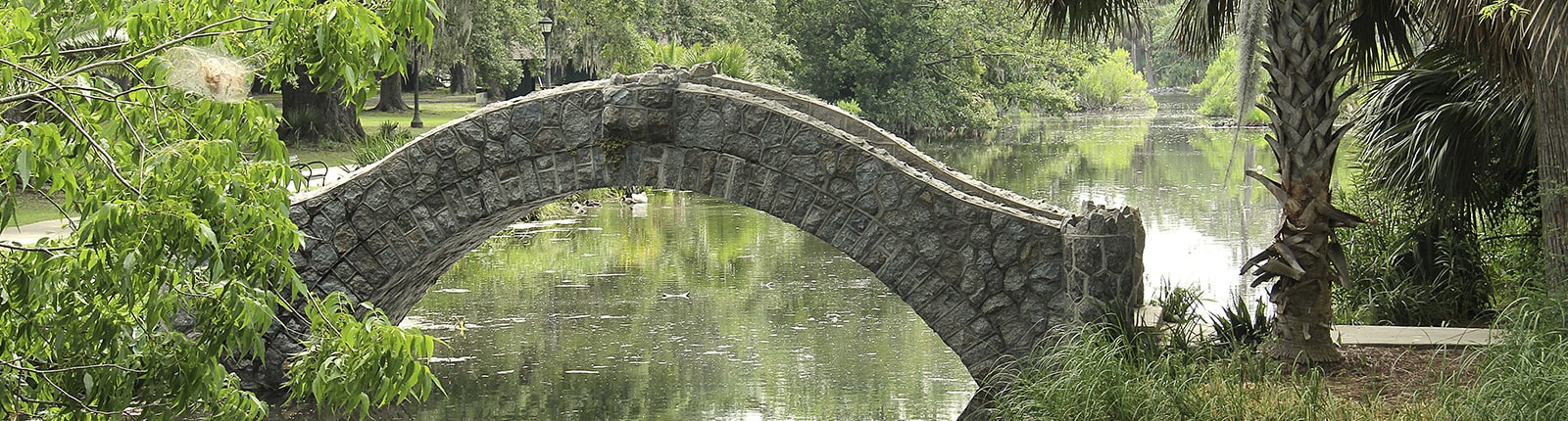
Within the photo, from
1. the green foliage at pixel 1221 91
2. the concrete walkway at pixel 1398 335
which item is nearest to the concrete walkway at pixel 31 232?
the concrete walkway at pixel 1398 335

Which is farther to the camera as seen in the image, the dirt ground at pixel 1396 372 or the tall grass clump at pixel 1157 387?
the dirt ground at pixel 1396 372

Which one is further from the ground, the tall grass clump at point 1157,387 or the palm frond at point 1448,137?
the palm frond at point 1448,137

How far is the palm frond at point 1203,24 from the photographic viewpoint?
9461mm

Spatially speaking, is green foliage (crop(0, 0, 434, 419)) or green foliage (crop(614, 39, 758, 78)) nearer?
green foliage (crop(0, 0, 434, 419))

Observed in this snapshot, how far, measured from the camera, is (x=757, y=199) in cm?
930

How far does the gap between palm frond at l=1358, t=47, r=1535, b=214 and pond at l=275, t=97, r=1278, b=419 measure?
5.32 feet

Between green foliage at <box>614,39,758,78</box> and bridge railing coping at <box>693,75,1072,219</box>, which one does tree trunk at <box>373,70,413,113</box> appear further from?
bridge railing coping at <box>693,75,1072,219</box>

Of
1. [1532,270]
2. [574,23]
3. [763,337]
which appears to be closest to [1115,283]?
[1532,270]

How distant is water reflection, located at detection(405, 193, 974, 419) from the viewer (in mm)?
10508

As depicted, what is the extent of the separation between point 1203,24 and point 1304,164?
4.39ft

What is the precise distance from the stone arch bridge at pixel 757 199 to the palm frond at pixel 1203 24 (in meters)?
1.39

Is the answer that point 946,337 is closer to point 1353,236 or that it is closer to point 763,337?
point 763,337

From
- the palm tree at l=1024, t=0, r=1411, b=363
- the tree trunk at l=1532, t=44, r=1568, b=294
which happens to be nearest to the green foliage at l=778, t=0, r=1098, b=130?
the tree trunk at l=1532, t=44, r=1568, b=294

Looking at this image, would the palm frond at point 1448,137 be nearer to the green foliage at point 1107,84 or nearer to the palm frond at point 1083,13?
the palm frond at point 1083,13
